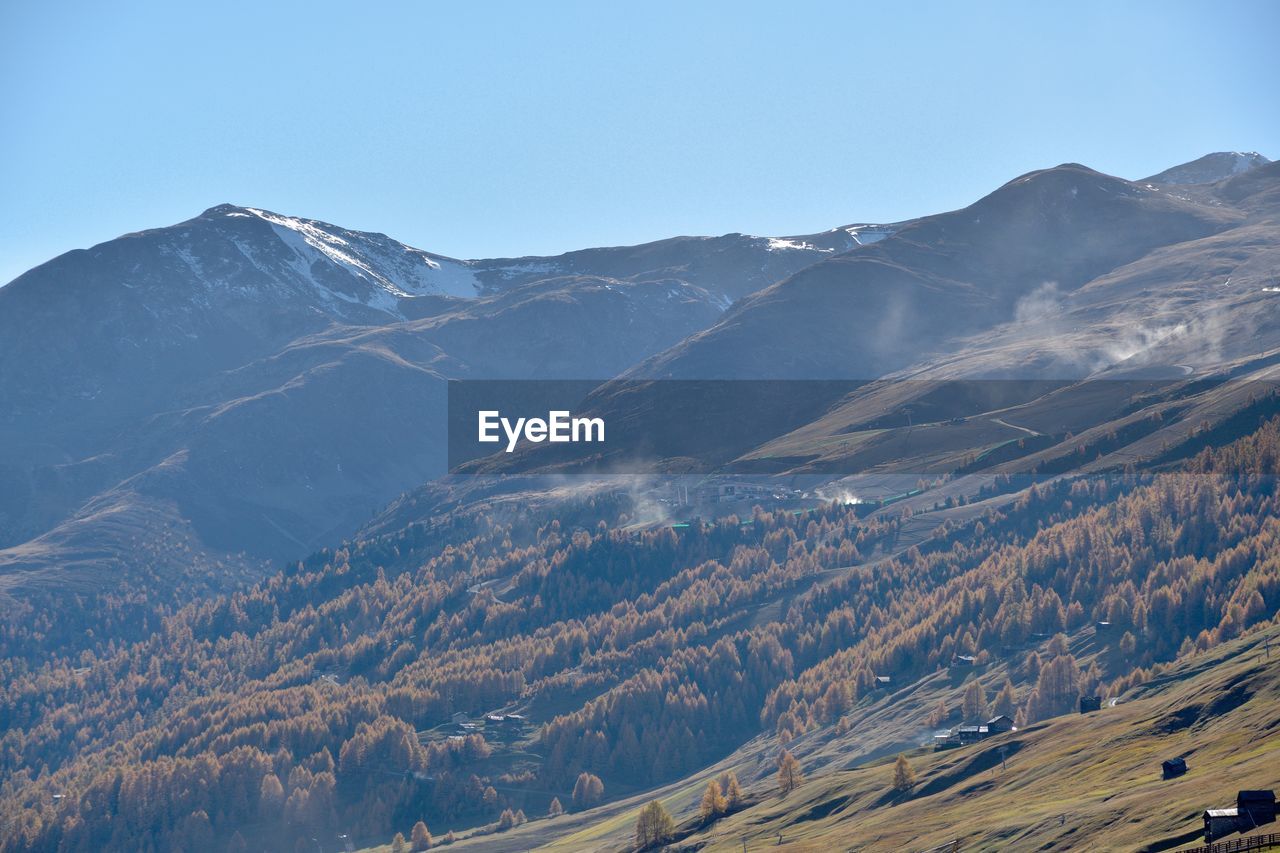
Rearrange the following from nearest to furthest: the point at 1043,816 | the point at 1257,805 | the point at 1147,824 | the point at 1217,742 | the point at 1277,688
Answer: the point at 1257,805 → the point at 1147,824 → the point at 1043,816 → the point at 1217,742 → the point at 1277,688

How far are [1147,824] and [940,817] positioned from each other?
47669 millimetres

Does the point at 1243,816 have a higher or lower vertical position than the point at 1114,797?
higher

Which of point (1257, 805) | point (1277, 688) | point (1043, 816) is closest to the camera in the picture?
point (1257, 805)

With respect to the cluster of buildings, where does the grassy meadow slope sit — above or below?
below

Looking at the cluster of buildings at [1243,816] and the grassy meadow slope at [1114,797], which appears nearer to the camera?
the cluster of buildings at [1243,816]

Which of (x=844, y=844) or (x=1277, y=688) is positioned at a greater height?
(x=1277, y=688)

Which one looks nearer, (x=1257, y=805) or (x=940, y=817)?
(x=1257, y=805)

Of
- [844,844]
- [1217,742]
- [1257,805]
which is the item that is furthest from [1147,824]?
[844,844]

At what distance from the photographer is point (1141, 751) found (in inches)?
7525

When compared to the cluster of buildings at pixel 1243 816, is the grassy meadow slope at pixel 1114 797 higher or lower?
lower

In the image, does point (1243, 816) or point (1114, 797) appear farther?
point (1114, 797)

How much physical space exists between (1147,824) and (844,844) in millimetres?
53306

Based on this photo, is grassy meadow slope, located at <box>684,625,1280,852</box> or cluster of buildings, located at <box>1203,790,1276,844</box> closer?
cluster of buildings, located at <box>1203,790,1276,844</box>

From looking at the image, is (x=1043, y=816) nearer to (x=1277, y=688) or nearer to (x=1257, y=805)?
(x=1257, y=805)
